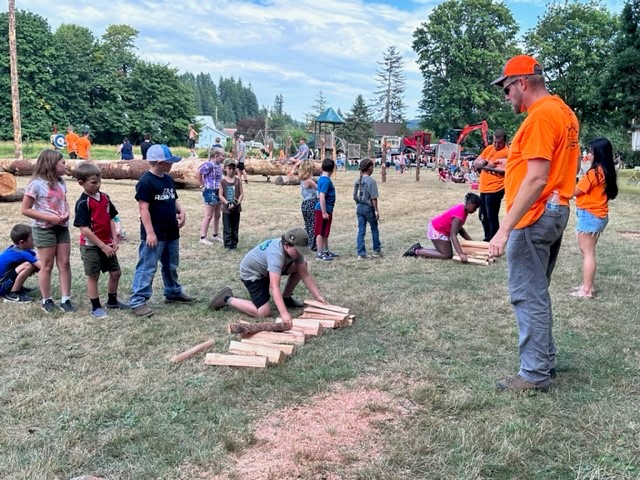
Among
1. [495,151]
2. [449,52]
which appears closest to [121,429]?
[495,151]

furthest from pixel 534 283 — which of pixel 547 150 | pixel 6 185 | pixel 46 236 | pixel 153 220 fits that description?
pixel 6 185

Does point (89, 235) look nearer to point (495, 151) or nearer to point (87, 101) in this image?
point (495, 151)

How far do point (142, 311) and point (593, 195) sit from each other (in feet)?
16.8

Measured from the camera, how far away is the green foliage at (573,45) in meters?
42.5

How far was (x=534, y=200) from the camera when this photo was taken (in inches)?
128

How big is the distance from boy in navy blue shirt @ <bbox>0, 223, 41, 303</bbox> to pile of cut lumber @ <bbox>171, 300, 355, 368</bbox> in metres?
2.64

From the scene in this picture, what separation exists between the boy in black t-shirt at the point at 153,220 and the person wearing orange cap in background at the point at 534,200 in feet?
11.3

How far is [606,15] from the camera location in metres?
44.1

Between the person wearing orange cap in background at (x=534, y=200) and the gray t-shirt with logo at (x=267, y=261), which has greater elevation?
the person wearing orange cap in background at (x=534, y=200)

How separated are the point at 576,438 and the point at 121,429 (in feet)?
8.97

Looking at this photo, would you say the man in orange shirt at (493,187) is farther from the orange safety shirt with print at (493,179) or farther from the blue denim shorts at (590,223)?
the blue denim shorts at (590,223)

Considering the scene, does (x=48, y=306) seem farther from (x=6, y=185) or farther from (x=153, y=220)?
(x=6, y=185)

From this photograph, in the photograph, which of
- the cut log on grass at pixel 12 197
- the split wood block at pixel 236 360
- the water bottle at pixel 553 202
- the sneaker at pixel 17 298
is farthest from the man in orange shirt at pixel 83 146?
the water bottle at pixel 553 202

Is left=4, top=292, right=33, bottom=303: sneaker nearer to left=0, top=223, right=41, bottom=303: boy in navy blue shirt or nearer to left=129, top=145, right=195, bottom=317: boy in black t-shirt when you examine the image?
left=0, top=223, right=41, bottom=303: boy in navy blue shirt
